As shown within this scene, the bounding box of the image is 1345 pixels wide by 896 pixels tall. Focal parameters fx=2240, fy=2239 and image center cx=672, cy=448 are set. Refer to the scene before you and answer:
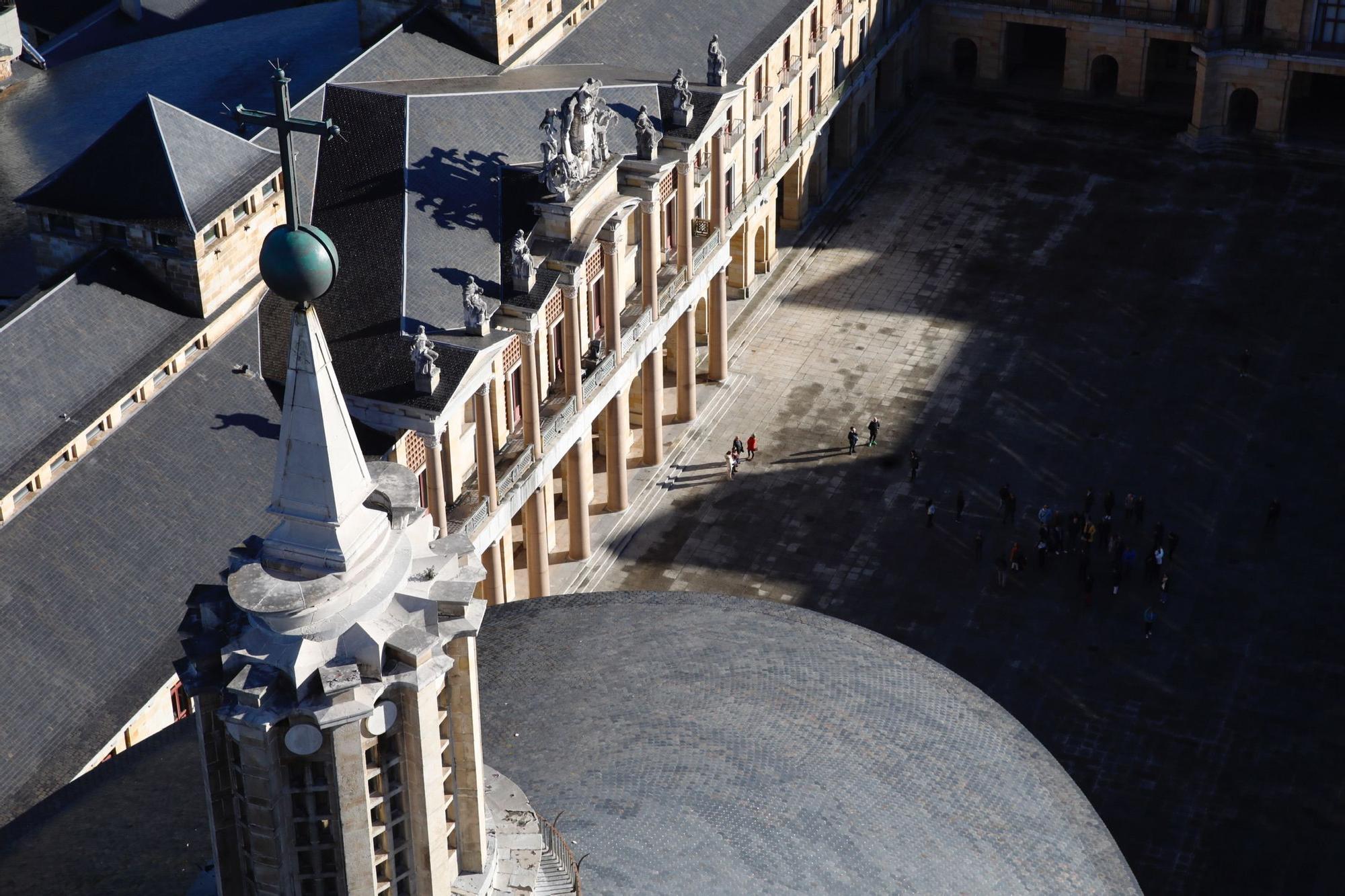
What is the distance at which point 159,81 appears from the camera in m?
108

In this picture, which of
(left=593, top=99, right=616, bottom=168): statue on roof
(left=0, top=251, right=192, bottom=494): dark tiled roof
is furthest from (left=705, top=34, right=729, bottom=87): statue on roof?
(left=0, top=251, right=192, bottom=494): dark tiled roof

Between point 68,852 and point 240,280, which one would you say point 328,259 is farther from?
point 240,280

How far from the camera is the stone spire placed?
37.2 metres

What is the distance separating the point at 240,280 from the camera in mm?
89312

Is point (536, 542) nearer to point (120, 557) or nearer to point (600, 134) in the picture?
point (600, 134)

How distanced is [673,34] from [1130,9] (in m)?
42.5

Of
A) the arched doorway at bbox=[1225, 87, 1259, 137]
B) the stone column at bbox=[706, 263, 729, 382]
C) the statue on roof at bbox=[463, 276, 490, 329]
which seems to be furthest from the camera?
the arched doorway at bbox=[1225, 87, 1259, 137]

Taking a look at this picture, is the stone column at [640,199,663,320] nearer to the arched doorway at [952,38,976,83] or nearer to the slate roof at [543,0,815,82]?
the slate roof at [543,0,815,82]

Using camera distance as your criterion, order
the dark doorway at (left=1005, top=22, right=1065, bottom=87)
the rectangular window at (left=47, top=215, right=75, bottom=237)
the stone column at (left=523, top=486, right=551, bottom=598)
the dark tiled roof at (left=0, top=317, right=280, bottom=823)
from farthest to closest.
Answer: the dark doorway at (left=1005, top=22, right=1065, bottom=87) → the stone column at (left=523, top=486, right=551, bottom=598) → the rectangular window at (left=47, top=215, right=75, bottom=237) → the dark tiled roof at (left=0, top=317, right=280, bottom=823)

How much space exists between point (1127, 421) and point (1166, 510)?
8.25 metres

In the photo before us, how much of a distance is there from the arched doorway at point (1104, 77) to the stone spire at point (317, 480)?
116597mm

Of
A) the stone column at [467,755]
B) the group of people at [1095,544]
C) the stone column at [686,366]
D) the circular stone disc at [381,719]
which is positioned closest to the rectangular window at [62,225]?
the stone column at [686,366]

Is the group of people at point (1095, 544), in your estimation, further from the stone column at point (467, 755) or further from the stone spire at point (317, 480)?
the stone spire at point (317, 480)

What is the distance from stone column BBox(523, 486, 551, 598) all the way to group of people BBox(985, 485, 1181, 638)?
20294mm
